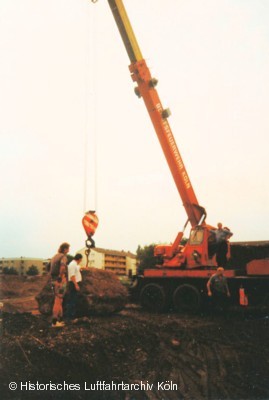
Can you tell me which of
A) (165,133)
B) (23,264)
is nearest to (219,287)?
(165,133)

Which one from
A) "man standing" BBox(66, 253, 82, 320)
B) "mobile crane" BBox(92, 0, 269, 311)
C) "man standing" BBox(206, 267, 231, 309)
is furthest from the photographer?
"mobile crane" BBox(92, 0, 269, 311)

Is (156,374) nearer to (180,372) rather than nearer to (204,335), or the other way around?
(180,372)

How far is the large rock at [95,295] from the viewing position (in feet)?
31.5

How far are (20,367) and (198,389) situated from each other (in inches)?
86.9

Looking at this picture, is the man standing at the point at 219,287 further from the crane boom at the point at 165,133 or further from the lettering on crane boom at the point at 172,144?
the lettering on crane boom at the point at 172,144

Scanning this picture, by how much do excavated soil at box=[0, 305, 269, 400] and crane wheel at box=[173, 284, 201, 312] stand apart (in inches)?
138

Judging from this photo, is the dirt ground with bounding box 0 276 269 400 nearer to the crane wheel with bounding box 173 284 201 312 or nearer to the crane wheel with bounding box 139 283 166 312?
the crane wheel with bounding box 173 284 201 312

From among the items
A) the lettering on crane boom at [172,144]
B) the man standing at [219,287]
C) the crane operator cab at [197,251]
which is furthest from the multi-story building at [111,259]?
the man standing at [219,287]

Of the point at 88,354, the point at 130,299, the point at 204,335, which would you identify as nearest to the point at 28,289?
the point at 130,299

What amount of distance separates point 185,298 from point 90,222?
5.48m

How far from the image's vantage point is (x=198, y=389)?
5016 mm

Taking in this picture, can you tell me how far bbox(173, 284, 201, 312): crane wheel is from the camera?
40.2ft

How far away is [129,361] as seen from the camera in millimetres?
5867

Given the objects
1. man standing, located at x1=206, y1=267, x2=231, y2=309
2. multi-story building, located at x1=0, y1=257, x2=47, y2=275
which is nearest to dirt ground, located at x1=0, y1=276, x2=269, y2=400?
man standing, located at x1=206, y1=267, x2=231, y2=309
